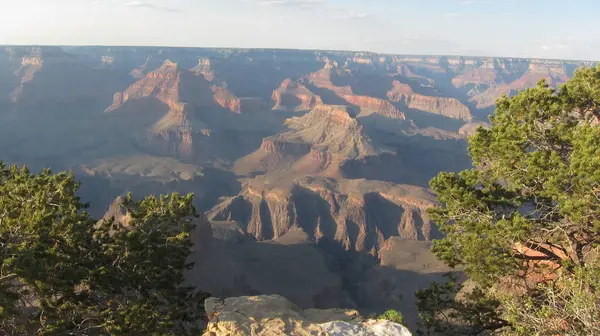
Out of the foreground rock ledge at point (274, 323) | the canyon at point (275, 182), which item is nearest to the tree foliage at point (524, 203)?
the foreground rock ledge at point (274, 323)

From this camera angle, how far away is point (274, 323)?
43.4 ft

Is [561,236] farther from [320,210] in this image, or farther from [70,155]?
[70,155]

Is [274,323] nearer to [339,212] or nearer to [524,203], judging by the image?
[524,203]

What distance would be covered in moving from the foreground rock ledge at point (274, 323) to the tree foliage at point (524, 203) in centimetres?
457

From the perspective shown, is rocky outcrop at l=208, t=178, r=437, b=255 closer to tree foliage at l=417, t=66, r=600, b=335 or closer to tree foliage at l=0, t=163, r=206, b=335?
tree foliage at l=417, t=66, r=600, b=335

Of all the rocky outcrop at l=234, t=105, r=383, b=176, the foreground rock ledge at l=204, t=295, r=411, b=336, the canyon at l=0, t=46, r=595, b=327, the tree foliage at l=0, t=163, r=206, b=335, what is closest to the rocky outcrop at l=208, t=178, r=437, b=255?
the canyon at l=0, t=46, r=595, b=327

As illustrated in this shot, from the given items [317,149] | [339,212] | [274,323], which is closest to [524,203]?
[274,323]

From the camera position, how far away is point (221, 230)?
8050 cm

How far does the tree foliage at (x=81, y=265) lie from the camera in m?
13.6

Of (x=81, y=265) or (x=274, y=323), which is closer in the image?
(x=274, y=323)

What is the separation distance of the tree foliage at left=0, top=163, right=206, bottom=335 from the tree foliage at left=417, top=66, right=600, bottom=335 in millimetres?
11885

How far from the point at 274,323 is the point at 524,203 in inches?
475

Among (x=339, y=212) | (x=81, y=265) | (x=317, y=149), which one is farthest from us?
(x=317, y=149)

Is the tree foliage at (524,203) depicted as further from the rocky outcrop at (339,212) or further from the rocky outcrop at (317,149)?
the rocky outcrop at (317,149)
